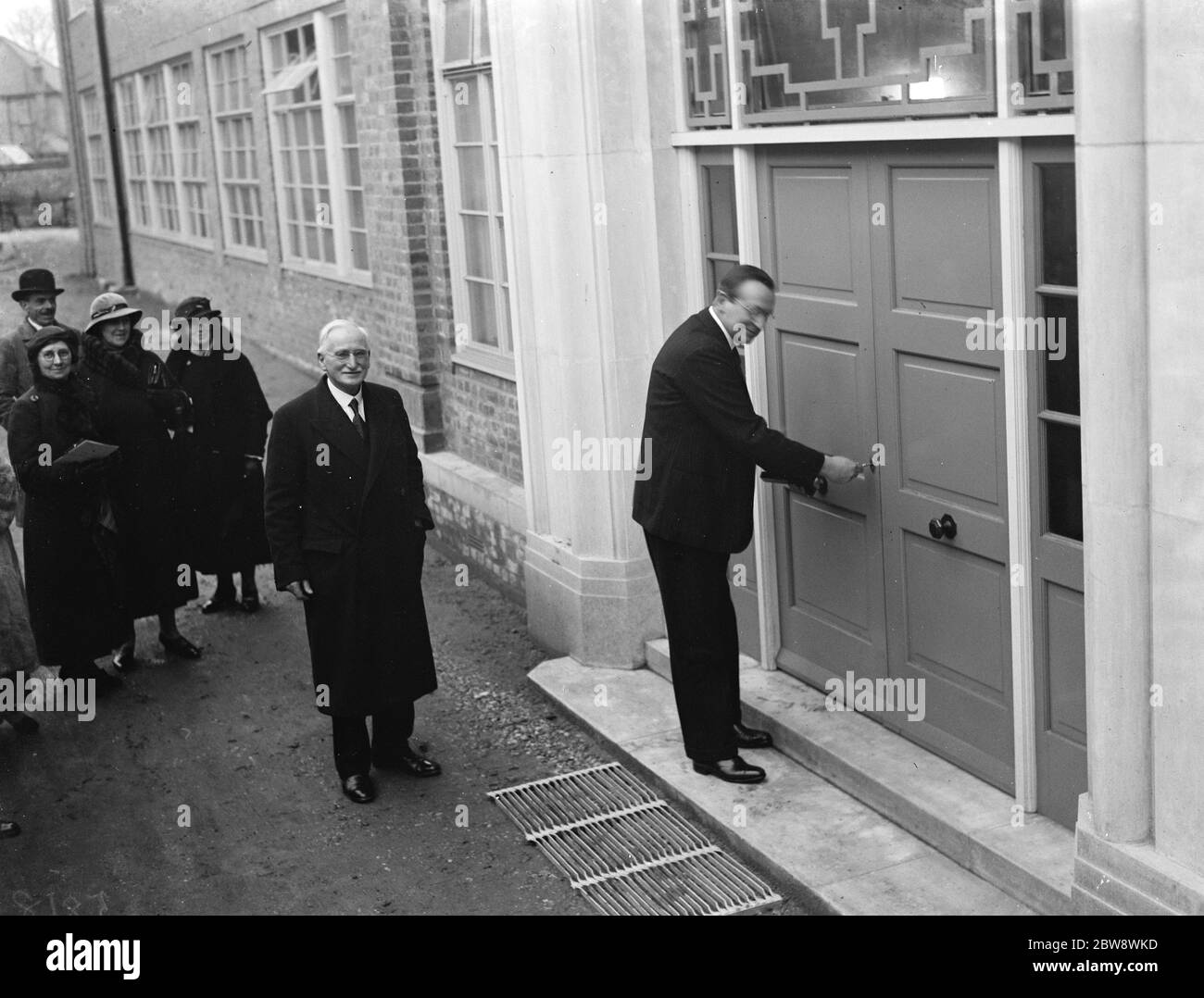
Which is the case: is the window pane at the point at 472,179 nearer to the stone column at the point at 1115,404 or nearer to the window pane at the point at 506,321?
the window pane at the point at 506,321

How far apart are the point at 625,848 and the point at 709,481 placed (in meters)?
1.44

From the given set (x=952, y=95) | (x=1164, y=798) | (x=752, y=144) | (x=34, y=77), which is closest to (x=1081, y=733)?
(x=1164, y=798)

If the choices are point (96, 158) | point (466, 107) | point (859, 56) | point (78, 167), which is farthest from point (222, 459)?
point (78, 167)

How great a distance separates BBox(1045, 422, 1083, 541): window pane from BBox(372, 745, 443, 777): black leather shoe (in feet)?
9.58

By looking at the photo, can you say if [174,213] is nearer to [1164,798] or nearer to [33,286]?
[33,286]

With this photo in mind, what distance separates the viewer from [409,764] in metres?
6.46

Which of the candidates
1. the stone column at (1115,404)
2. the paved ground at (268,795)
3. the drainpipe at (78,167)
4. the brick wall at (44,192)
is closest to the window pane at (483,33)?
the paved ground at (268,795)

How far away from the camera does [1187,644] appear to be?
397cm

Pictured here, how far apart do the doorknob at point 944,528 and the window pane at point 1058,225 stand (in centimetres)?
100

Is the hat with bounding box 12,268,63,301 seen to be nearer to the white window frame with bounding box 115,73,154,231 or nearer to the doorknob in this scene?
the doorknob

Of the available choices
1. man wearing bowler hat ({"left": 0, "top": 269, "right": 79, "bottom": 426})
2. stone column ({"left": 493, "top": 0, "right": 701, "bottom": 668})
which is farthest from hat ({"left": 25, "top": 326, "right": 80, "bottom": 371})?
stone column ({"left": 493, "top": 0, "right": 701, "bottom": 668})

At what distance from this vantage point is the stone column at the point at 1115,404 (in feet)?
12.6

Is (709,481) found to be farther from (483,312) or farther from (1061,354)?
(483,312)
